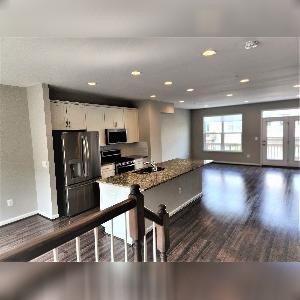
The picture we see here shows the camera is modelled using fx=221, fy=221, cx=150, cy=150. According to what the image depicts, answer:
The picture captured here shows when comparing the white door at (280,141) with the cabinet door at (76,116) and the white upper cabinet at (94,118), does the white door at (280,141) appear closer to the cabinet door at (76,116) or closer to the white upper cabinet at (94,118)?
the white upper cabinet at (94,118)

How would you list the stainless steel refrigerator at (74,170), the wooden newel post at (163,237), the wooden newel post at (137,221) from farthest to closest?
1. the stainless steel refrigerator at (74,170)
2. the wooden newel post at (163,237)
3. the wooden newel post at (137,221)

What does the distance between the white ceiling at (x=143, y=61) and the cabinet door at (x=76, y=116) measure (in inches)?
18.3

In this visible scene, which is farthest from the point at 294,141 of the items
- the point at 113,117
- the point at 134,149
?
the point at 113,117

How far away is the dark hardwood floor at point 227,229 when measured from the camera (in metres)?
2.94

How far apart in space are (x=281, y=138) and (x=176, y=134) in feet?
13.5

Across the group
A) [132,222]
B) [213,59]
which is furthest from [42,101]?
[132,222]

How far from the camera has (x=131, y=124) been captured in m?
6.52

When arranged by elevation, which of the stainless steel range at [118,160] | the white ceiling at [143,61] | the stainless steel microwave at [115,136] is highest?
the white ceiling at [143,61]

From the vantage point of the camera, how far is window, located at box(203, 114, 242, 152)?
968cm

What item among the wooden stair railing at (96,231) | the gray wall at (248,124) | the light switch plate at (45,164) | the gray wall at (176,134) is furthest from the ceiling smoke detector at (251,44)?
the gray wall at (248,124)

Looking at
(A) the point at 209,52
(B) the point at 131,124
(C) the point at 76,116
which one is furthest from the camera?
(B) the point at 131,124

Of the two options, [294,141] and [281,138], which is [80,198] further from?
[294,141]

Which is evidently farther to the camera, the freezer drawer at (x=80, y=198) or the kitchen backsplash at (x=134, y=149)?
the kitchen backsplash at (x=134, y=149)

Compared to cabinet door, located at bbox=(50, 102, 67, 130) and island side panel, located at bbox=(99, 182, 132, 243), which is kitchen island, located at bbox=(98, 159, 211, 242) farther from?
cabinet door, located at bbox=(50, 102, 67, 130)
